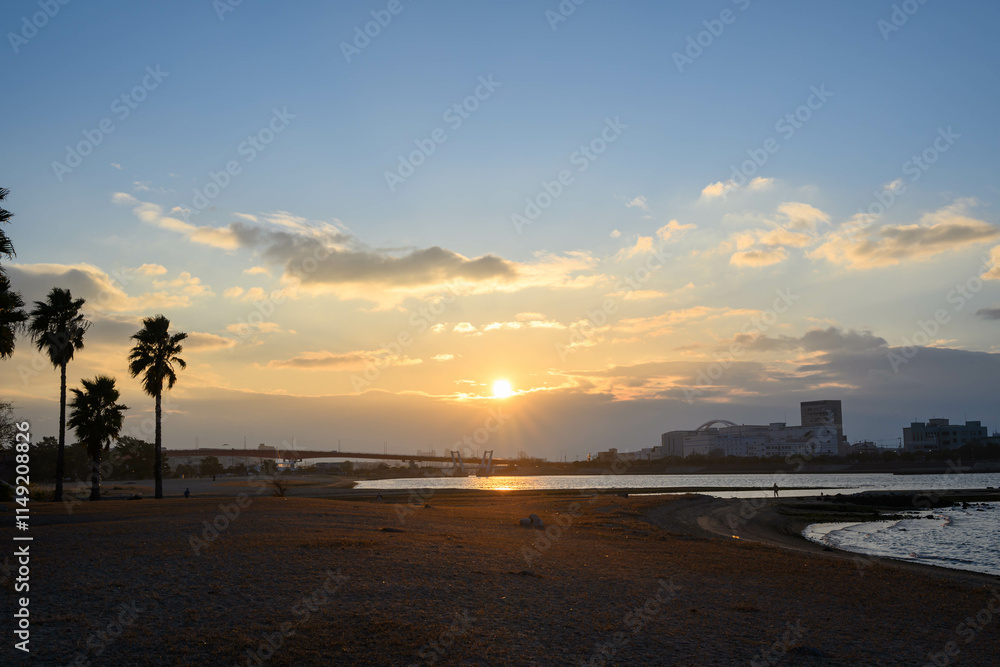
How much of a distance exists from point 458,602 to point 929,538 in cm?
3617

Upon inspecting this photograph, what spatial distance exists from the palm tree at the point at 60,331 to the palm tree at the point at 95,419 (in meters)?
1.70

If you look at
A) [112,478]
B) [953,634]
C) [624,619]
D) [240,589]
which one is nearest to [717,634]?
[624,619]

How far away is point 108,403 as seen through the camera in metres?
44.3

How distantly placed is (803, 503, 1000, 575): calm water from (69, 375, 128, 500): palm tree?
45.3 metres

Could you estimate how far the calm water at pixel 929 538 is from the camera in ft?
91.9

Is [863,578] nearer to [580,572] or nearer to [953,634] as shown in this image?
[953,634]
